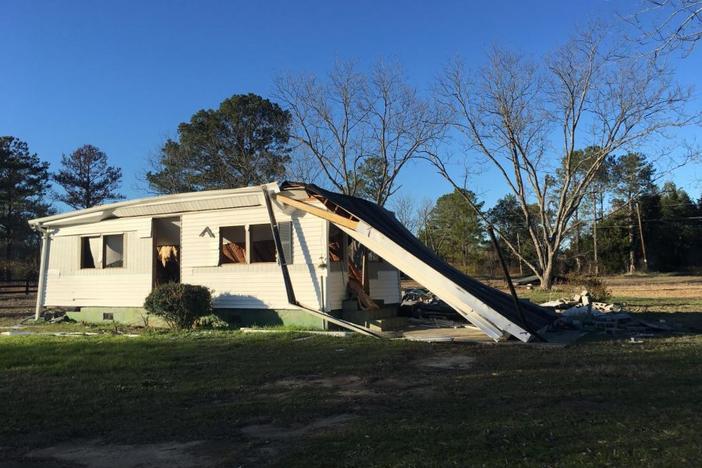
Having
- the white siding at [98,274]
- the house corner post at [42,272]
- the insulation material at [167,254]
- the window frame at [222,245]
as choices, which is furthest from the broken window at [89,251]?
the window frame at [222,245]

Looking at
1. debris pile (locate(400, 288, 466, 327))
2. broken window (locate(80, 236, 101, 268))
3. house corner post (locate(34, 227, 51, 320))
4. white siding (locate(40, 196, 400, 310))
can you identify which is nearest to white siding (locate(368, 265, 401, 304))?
white siding (locate(40, 196, 400, 310))

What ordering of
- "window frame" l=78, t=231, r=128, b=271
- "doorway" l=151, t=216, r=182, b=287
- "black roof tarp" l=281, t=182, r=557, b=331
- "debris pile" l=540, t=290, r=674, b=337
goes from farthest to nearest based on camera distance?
"window frame" l=78, t=231, r=128, b=271 < "doorway" l=151, t=216, r=182, b=287 < "debris pile" l=540, t=290, r=674, b=337 < "black roof tarp" l=281, t=182, r=557, b=331

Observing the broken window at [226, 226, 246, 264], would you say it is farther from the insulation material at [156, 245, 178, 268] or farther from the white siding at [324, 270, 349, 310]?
the insulation material at [156, 245, 178, 268]

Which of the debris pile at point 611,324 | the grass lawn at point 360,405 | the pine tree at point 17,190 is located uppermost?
the pine tree at point 17,190

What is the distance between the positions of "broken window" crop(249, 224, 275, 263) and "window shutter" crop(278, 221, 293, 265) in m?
0.68

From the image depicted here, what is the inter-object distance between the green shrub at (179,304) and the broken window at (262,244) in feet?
4.83

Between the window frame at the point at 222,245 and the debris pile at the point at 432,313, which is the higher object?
the window frame at the point at 222,245

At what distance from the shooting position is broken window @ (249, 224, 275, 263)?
1296 cm

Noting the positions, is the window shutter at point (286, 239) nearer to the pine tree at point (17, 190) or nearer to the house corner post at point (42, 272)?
the house corner post at point (42, 272)

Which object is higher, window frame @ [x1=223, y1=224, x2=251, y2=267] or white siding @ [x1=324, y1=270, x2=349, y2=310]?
window frame @ [x1=223, y1=224, x2=251, y2=267]

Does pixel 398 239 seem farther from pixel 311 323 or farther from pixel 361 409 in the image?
pixel 361 409

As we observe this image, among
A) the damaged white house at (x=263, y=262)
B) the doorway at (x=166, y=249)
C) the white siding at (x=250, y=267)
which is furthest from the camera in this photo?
the doorway at (x=166, y=249)

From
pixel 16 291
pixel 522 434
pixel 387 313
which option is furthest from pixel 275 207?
pixel 16 291

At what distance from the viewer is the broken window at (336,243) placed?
12.6 m
